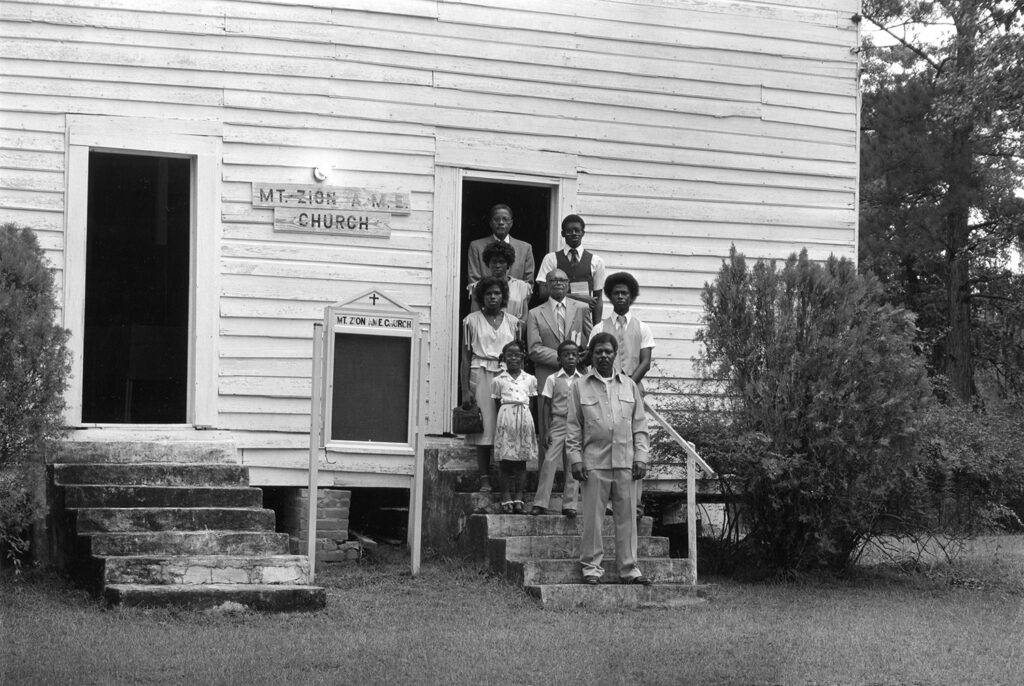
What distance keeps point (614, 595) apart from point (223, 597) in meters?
2.78

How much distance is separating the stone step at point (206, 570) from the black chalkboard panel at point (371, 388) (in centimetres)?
111

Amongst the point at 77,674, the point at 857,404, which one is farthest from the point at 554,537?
the point at 77,674

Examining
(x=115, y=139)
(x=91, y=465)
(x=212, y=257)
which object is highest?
(x=115, y=139)

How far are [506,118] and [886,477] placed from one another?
448cm

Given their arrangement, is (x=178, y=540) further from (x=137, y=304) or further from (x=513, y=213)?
(x=513, y=213)

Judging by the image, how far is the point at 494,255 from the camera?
36.8 ft

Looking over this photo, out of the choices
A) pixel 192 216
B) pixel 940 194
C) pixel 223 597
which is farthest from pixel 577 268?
pixel 940 194

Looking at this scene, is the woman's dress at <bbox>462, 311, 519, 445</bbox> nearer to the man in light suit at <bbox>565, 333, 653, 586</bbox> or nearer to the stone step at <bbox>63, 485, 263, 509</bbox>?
the man in light suit at <bbox>565, 333, 653, 586</bbox>

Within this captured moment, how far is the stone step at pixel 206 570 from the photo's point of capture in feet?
30.1

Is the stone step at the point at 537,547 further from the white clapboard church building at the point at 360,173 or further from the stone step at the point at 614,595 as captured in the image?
the white clapboard church building at the point at 360,173

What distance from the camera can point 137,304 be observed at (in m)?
13.0

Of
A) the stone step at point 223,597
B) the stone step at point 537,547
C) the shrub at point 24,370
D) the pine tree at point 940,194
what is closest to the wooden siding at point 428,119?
the shrub at point 24,370

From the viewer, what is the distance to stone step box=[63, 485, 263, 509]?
10125mm

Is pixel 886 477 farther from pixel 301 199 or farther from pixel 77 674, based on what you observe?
pixel 77 674
